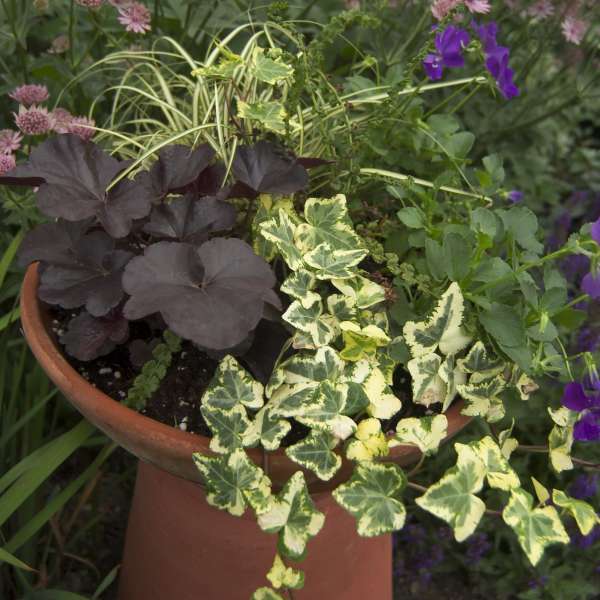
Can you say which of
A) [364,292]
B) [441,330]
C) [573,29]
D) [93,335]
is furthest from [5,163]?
[573,29]

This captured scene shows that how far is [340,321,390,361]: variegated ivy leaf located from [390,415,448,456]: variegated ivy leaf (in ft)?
0.33

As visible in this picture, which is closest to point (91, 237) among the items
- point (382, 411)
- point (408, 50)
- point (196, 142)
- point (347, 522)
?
→ point (196, 142)

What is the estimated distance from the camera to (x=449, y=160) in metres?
1.30

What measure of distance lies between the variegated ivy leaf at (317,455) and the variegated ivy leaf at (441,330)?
0.58 feet

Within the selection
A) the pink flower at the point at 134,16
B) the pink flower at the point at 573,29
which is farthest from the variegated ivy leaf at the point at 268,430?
the pink flower at the point at 573,29

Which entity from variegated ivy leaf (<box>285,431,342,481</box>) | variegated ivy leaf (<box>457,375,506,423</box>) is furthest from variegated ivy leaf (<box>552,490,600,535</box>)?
variegated ivy leaf (<box>285,431,342,481</box>)

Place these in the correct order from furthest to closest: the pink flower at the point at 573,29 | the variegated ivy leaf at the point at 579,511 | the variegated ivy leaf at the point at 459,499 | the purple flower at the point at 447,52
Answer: the pink flower at the point at 573,29 → the purple flower at the point at 447,52 → the variegated ivy leaf at the point at 579,511 → the variegated ivy leaf at the point at 459,499

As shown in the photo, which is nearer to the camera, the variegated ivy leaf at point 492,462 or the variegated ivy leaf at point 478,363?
the variegated ivy leaf at point 492,462

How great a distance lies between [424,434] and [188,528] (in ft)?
1.46

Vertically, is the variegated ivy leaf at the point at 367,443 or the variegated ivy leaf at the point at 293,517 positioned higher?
the variegated ivy leaf at the point at 367,443

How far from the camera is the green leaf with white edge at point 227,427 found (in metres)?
0.95

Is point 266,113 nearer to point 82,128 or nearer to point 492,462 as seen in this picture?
point 82,128

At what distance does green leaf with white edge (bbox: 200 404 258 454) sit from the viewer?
0.95 metres

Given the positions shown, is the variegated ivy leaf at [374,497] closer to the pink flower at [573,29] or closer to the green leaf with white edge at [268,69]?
the green leaf with white edge at [268,69]
